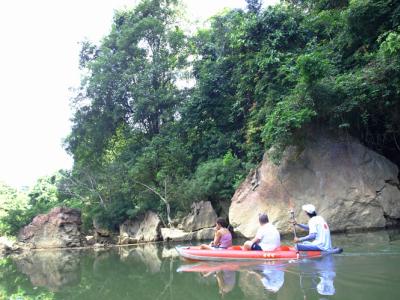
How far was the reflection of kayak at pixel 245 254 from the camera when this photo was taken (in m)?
7.91

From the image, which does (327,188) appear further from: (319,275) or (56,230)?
(56,230)

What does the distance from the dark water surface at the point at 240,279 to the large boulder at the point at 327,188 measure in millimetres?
1140

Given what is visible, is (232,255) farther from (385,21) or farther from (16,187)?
(16,187)

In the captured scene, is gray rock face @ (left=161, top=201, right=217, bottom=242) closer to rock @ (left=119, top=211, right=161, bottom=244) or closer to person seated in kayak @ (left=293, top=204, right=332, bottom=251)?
rock @ (left=119, top=211, right=161, bottom=244)

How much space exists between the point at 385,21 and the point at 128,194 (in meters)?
12.8

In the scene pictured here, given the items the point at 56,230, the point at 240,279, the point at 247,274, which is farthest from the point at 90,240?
the point at 240,279

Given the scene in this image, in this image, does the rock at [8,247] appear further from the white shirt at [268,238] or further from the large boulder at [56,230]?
the white shirt at [268,238]

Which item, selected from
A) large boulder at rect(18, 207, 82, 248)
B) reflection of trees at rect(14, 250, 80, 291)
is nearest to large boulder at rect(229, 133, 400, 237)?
reflection of trees at rect(14, 250, 80, 291)

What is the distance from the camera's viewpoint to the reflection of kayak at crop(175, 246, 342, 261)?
26.0 feet

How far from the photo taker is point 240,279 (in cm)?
679

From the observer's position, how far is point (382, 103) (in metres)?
11.9

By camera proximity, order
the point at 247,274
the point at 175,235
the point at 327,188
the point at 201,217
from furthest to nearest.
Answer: the point at 175,235
the point at 201,217
the point at 327,188
the point at 247,274

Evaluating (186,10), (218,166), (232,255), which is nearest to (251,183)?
(218,166)

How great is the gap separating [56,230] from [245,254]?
13.8 metres
